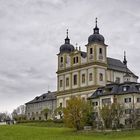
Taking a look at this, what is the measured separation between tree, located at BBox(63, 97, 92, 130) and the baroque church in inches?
472

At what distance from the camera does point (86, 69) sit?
4350 inches

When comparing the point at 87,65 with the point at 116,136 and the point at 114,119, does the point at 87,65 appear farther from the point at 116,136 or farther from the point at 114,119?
the point at 116,136

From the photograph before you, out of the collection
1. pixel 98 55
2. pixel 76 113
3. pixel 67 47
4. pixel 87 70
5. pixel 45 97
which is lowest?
pixel 76 113

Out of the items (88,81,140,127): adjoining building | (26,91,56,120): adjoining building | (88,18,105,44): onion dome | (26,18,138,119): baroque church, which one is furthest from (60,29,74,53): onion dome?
(88,81,140,127): adjoining building

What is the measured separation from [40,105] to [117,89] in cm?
5820

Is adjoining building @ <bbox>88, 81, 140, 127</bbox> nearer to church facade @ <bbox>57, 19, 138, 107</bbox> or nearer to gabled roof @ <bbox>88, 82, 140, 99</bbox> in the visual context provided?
gabled roof @ <bbox>88, 82, 140, 99</bbox>

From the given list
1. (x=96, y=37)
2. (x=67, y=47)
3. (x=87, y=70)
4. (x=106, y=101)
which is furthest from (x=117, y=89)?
(x=67, y=47)

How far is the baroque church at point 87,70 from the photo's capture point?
10800 centimetres

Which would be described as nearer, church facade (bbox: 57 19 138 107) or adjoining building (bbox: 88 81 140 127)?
adjoining building (bbox: 88 81 140 127)

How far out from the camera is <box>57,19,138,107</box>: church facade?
108 metres

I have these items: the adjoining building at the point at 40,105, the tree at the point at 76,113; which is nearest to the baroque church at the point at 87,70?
the tree at the point at 76,113

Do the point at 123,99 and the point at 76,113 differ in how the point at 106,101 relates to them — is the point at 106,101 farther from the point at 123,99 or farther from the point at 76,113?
the point at 76,113

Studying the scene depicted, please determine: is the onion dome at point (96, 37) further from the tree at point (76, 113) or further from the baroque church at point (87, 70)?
the tree at point (76, 113)

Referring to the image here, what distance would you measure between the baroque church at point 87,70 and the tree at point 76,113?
11982mm
